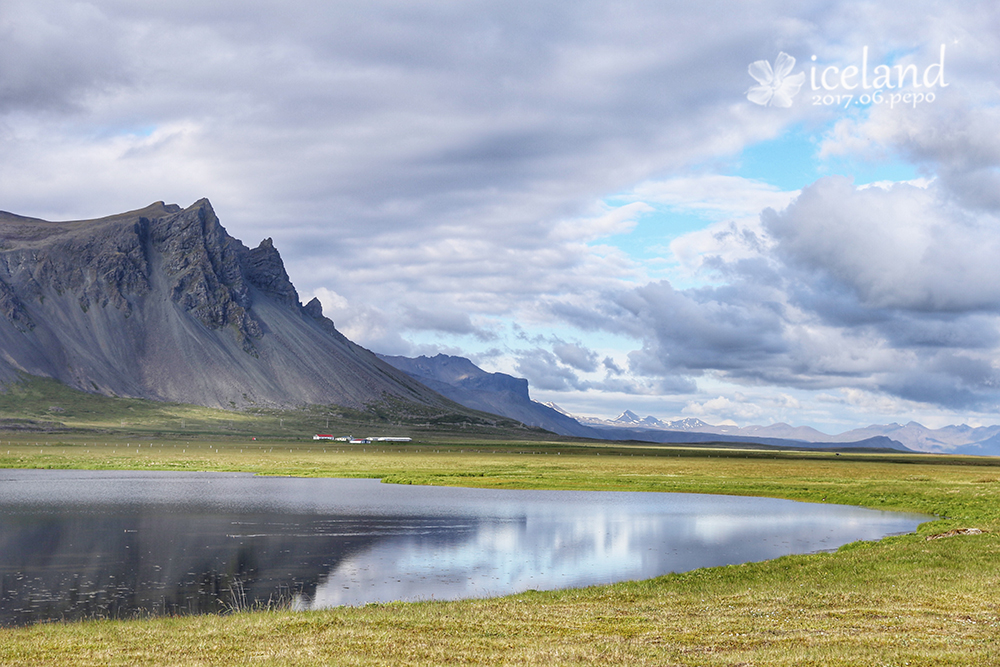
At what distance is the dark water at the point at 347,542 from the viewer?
1443 inches

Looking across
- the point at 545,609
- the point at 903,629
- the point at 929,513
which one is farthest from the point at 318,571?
the point at 929,513

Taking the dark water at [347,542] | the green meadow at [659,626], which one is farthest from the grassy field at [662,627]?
the dark water at [347,542]

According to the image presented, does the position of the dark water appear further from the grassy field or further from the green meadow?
the grassy field

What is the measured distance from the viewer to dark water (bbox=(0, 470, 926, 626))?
36.7 meters

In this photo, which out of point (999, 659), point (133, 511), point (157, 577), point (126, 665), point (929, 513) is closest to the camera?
point (999, 659)

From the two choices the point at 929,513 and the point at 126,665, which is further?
the point at 929,513

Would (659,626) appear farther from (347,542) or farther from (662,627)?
(347,542)

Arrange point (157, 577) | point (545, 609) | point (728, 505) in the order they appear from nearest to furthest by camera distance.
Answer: point (545, 609)
point (157, 577)
point (728, 505)

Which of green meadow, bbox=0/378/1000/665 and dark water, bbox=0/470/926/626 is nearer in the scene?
green meadow, bbox=0/378/1000/665

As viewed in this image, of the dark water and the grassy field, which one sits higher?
the grassy field

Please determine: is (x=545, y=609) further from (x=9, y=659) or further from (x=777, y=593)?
(x=9, y=659)

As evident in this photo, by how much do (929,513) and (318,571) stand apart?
57.4m

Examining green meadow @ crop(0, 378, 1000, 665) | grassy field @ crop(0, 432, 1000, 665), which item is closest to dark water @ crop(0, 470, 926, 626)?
green meadow @ crop(0, 378, 1000, 665)

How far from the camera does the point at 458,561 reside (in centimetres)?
4559
